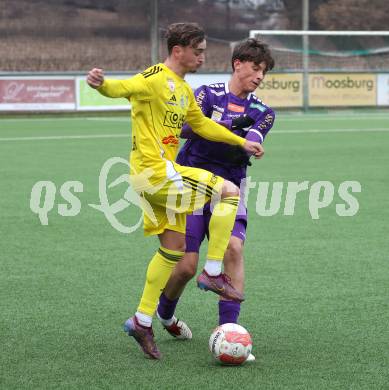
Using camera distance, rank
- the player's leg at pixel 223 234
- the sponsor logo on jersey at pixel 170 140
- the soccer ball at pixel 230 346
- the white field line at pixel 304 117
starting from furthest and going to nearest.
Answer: the white field line at pixel 304 117
the sponsor logo on jersey at pixel 170 140
the player's leg at pixel 223 234
the soccer ball at pixel 230 346

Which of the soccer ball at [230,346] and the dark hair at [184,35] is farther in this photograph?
the dark hair at [184,35]

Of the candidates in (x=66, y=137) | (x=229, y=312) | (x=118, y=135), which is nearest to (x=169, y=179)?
(x=229, y=312)

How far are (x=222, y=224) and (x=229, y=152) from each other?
585 millimetres

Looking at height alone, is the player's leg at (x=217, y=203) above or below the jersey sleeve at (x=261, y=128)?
below

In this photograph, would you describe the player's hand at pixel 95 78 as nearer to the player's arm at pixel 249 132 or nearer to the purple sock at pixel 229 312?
the player's arm at pixel 249 132

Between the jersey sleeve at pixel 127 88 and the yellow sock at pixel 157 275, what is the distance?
0.85 metres

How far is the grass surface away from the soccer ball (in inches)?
2.9

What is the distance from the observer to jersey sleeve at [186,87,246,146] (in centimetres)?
573

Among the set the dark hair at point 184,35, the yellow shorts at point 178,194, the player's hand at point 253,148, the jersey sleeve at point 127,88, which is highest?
the dark hair at point 184,35

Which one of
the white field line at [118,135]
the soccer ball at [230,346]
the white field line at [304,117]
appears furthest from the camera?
the white field line at [304,117]

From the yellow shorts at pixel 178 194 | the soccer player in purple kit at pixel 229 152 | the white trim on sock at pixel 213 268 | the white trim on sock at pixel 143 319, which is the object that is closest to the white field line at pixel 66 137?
the soccer player in purple kit at pixel 229 152

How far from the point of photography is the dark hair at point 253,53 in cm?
584

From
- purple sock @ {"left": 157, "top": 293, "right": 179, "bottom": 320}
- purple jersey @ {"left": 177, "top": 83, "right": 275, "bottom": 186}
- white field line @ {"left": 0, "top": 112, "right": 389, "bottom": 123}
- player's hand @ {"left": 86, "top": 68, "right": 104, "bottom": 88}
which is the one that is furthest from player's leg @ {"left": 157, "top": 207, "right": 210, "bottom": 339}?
white field line @ {"left": 0, "top": 112, "right": 389, "bottom": 123}

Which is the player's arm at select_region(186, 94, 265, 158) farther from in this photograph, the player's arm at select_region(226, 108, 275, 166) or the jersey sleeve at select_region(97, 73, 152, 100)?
the jersey sleeve at select_region(97, 73, 152, 100)
